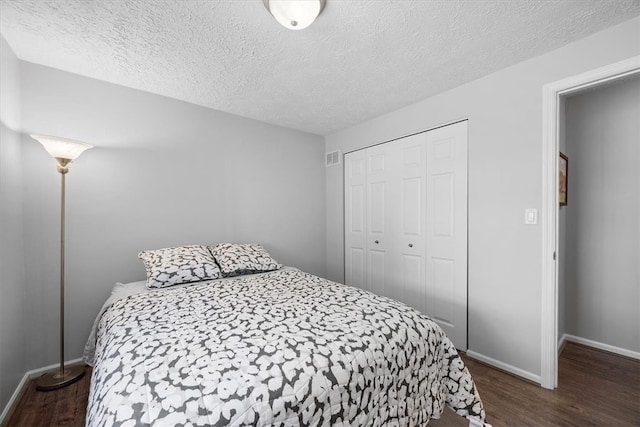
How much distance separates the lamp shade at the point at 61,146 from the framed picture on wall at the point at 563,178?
3.82 meters

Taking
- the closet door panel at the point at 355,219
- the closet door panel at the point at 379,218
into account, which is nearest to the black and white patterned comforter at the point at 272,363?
the closet door panel at the point at 379,218

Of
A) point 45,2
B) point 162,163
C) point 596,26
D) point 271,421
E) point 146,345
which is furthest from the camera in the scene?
point 162,163

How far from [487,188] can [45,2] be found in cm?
306

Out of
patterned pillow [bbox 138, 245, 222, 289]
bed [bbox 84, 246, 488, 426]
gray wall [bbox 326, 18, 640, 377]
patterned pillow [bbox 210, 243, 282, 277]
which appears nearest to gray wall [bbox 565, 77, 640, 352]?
gray wall [bbox 326, 18, 640, 377]

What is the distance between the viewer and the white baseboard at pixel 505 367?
190 cm

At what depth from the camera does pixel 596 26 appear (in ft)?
5.29

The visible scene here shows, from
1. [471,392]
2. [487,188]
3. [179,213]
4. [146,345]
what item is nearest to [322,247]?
[179,213]

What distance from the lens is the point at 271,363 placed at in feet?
3.30

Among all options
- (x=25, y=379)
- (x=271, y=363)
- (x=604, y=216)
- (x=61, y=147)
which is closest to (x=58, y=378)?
(x=25, y=379)

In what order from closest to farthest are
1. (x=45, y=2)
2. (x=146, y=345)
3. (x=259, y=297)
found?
(x=146, y=345)
(x=45, y=2)
(x=259, y=297)

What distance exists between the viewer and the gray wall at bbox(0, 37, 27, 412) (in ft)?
5.34

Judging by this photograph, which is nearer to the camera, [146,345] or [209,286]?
[146,345]

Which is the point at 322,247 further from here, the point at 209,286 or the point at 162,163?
the point at 162,163

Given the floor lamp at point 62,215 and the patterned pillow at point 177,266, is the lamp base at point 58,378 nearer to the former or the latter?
the floor lamp at point 62,215
